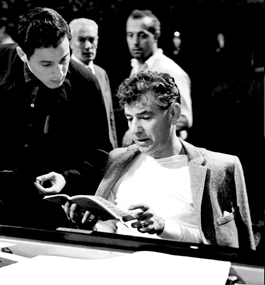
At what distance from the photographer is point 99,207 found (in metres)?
1.30

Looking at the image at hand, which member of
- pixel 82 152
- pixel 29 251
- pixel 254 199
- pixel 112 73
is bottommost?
pixel 29 251

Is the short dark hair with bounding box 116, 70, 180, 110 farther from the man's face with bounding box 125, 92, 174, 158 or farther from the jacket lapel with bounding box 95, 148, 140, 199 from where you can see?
the jacket lapel with bounding box 95, 148, 140, 199

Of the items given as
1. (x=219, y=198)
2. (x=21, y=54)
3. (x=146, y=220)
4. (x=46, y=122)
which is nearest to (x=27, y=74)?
(x=21, y=54)

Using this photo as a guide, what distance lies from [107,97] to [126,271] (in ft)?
1.88

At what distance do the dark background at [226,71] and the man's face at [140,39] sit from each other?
1.4 inches

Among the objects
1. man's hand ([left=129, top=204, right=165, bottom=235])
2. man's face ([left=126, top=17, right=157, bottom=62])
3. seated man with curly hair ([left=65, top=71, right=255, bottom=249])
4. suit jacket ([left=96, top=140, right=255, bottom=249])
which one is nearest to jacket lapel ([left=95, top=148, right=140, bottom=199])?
seated man with curly hair ([left=65, top=71, right=255, bottom=249])

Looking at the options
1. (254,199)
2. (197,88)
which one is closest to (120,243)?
(254,199)

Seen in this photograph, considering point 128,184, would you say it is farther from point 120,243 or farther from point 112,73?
point 112,73

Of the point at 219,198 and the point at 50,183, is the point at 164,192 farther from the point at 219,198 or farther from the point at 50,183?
the point at 50,183

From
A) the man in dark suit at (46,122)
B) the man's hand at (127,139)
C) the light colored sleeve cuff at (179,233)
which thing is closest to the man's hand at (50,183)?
the man in dark suit at (46,122)

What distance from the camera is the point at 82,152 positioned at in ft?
4.60

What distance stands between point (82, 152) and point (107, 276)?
1.68ft

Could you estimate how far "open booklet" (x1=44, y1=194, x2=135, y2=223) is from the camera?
4.24 feet

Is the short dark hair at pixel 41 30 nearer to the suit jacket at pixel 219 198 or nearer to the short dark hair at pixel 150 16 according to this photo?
the short dark hair at pixel 150 16
